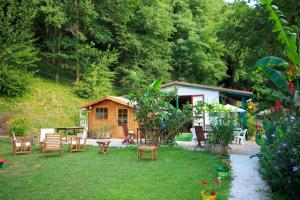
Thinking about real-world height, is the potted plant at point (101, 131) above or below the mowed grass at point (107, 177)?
above

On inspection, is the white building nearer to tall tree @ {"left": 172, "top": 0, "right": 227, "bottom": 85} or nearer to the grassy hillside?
the grassy hillside

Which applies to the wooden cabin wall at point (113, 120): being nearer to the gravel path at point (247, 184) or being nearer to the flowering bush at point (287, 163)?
the gravel path at point (247, 184)

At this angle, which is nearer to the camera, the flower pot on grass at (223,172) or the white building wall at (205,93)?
the flower pot on grass at (223,172)

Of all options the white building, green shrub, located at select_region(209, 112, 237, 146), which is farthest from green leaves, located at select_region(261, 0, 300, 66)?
the white building

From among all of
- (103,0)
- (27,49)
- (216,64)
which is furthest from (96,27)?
(216,64)

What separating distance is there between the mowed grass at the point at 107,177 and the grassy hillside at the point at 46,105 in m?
7.52

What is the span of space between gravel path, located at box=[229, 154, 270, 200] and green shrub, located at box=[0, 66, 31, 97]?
1535cm

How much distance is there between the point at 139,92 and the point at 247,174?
268 inches

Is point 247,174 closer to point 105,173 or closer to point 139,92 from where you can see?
point 105,173

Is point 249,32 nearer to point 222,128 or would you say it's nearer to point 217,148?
point 222,128

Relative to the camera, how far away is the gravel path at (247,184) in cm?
508

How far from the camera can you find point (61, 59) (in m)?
23.8

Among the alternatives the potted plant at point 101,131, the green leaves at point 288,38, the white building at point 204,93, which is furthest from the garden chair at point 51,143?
the white building at point 204,93

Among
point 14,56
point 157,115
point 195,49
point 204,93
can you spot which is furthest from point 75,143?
point 195,49
